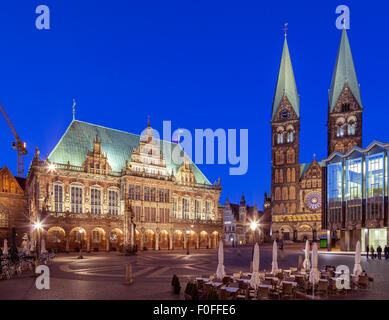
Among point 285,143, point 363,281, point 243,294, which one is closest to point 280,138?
point 285,143

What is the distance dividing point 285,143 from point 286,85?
1508 cm

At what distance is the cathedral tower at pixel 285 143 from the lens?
316 feet

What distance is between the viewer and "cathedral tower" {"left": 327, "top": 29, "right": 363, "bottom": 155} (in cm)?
9112

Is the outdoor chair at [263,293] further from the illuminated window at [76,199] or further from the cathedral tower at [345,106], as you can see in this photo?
the cathedral tower at [345,106]

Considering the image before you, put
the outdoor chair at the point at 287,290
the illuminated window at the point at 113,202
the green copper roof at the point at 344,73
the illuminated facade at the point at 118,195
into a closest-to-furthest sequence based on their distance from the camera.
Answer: the outdoor chair at the point at 287,290
the illuminated facade at the point at 118,195
the illuminated window at the point at 113,202
the green copper roof at the point at 344,73

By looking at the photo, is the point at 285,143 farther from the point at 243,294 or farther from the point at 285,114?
the point at 243,294

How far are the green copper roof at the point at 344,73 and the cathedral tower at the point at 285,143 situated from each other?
10.7 meters

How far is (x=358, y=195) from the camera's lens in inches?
2092

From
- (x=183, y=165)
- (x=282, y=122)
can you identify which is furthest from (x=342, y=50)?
(x=183, y=165)

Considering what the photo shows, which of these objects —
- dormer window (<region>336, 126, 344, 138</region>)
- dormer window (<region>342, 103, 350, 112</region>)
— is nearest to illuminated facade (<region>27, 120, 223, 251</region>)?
dormer window (<region>336, 126, 344, 138</region>)

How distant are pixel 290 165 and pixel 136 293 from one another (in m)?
85.3

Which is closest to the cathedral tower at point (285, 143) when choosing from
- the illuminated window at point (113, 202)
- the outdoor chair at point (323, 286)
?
the illuminated window at point (113, 202)

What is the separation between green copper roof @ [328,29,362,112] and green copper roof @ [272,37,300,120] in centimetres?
1002
